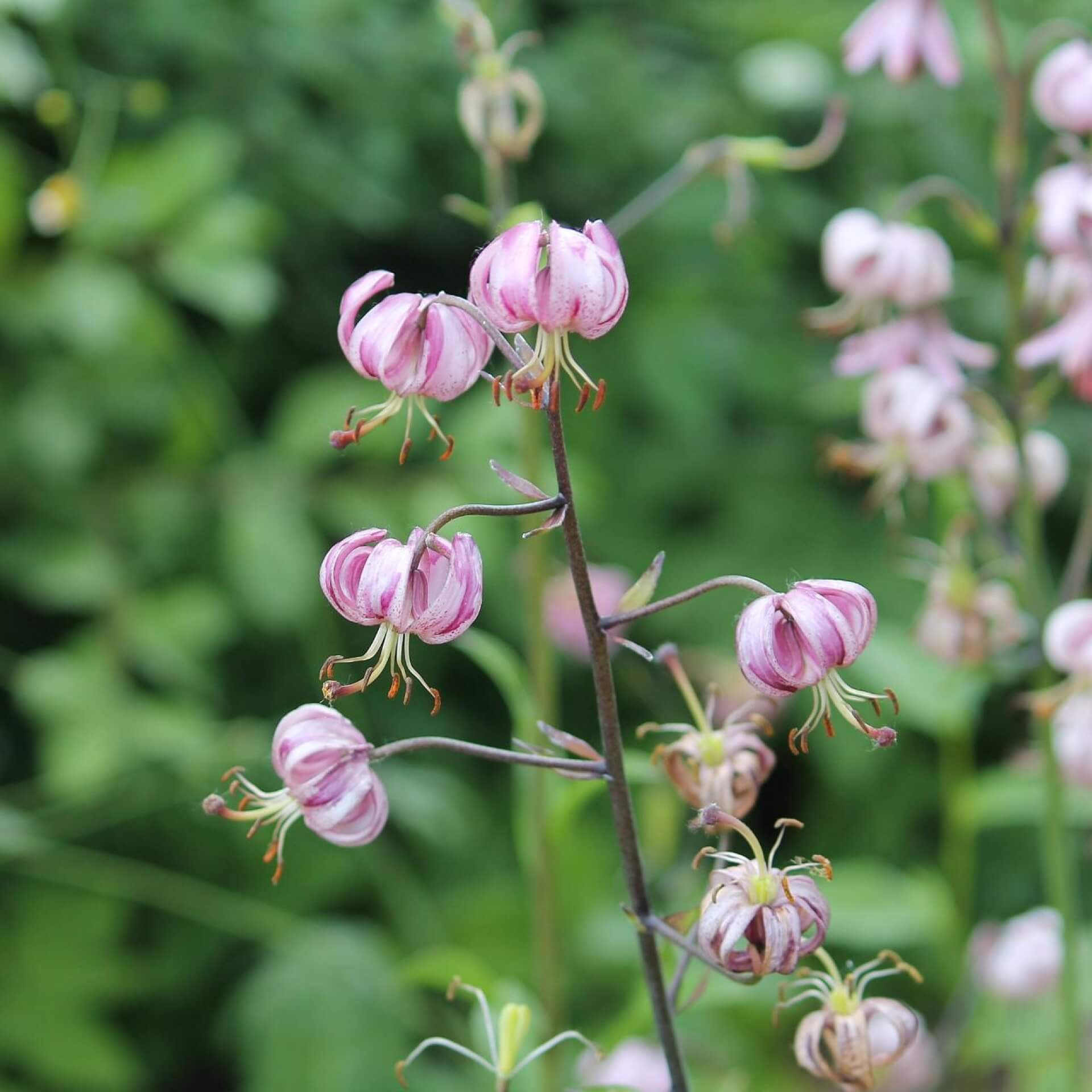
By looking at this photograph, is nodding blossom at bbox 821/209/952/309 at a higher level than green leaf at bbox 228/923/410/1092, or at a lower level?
higher

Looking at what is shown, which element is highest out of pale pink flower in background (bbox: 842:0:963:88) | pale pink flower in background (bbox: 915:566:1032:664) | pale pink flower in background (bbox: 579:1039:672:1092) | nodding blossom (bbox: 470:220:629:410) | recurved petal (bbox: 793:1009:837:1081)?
pale pink flower in background (bbox: 842:0:963:88)

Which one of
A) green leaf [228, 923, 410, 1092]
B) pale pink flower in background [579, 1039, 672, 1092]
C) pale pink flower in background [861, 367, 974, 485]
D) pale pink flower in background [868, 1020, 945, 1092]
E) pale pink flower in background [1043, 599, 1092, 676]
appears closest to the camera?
pale pink flower in background [1043, 599, 1092, 676]

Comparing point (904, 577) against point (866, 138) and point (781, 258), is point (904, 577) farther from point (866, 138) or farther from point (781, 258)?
point (866, 138)

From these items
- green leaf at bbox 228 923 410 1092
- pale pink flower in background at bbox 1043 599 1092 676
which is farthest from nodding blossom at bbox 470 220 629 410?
green leaf at bbox 228 923 410 1092

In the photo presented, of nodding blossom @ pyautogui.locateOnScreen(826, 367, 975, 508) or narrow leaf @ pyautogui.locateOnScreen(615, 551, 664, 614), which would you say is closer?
narrow leaf @ pyautogui.locateOnScreen(615, 551, 664, 614)

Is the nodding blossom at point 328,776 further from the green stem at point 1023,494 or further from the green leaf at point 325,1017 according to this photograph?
the green leaf at point 325,1017

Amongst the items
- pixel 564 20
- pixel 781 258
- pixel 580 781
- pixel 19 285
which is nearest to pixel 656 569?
pixel 580 781

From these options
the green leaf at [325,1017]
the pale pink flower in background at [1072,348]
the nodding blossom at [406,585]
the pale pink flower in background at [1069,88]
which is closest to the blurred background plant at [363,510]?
the green leaf at [325,1017]

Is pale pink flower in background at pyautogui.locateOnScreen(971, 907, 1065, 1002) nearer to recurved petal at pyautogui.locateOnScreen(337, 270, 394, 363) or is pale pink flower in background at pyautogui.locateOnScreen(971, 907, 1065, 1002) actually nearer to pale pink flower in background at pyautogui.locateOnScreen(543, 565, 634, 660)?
pale pink flower in background at pyautogui.locateOnScreen(543, 565, 634, 660)
